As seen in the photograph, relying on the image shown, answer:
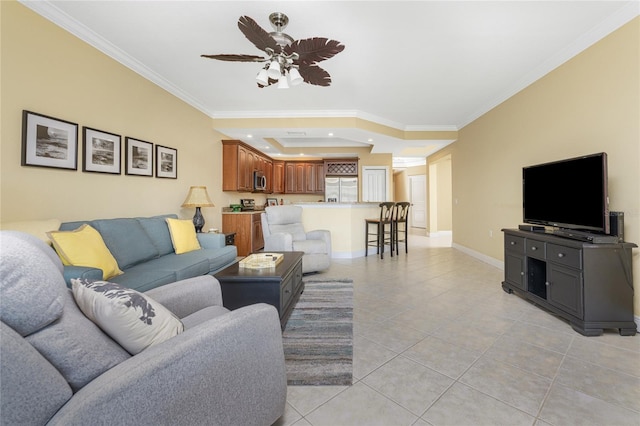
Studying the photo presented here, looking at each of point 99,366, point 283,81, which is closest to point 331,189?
point 283,81

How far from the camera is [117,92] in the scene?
286 centimetres

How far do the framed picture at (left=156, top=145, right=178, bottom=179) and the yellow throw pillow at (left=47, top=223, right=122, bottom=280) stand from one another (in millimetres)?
1520

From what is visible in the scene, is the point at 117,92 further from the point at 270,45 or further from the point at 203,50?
the point at 270,45

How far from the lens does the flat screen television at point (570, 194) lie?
210cm

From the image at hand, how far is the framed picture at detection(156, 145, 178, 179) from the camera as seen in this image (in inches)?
136

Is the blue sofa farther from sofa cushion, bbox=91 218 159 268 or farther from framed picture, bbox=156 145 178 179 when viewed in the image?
framed picture, bbox=156 145 178 179

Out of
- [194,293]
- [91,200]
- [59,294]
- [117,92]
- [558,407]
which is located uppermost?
[117,92]

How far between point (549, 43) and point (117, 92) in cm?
465

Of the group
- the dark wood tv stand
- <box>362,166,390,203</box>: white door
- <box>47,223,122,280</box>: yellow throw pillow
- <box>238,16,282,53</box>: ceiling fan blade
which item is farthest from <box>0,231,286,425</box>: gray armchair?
<box>362,166,390,203</box>: white door

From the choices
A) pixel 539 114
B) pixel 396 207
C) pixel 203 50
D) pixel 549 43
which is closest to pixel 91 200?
pixel 203 50

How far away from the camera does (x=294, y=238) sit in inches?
161

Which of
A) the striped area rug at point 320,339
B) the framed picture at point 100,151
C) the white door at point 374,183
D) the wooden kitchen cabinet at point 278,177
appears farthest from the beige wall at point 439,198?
the framed picture at point 100,151

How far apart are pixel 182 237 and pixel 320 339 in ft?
7.05

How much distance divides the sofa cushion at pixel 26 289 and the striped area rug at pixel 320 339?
4.15 ft
